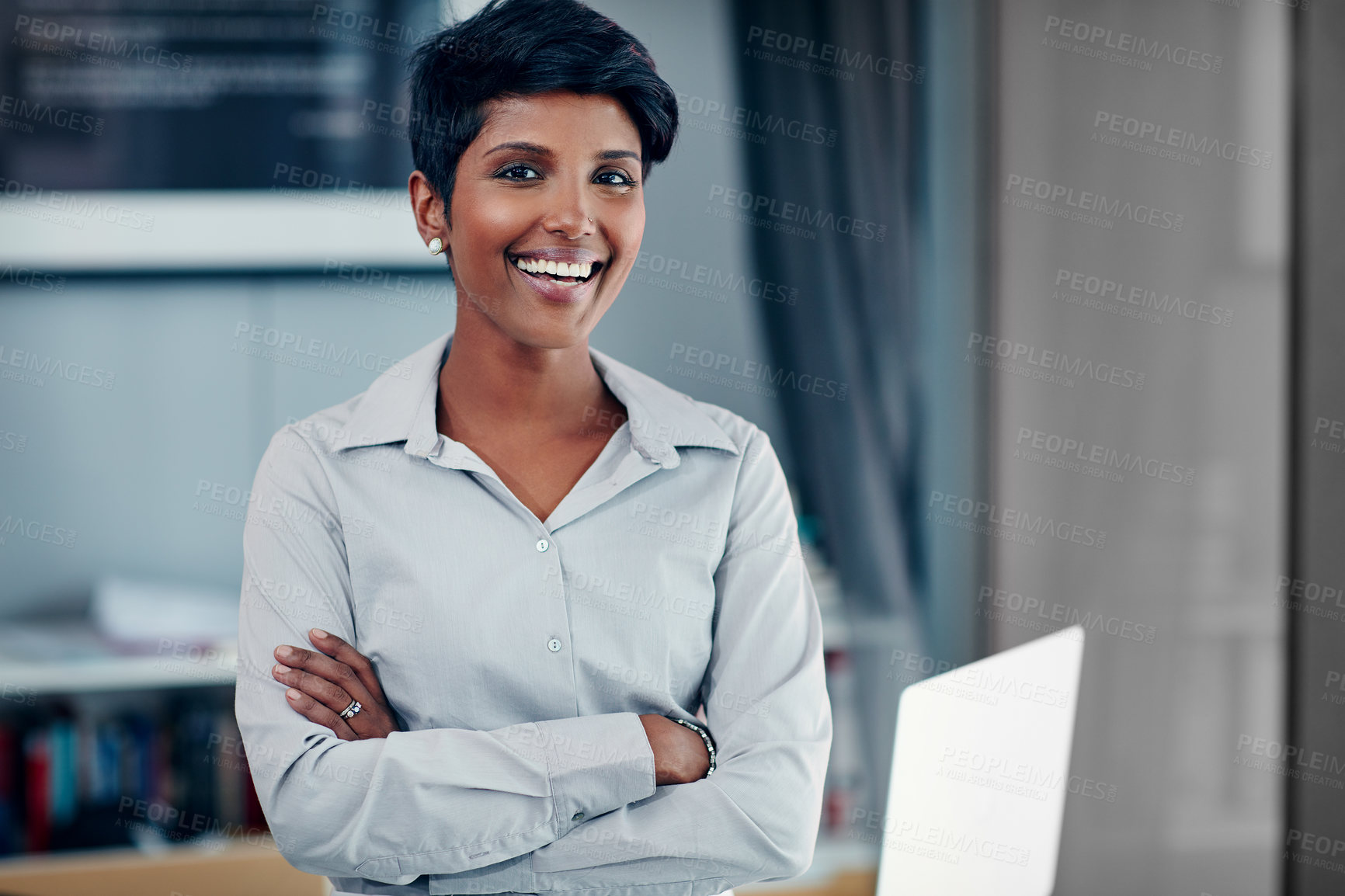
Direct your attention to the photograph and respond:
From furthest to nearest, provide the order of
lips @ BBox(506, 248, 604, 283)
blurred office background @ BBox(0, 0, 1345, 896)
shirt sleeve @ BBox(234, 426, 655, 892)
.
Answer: blurred office background @ BBox(0, 0, 1345, 896), lips @ BBox(506, 248, 604, 283), shirt sleeve @ BBox(234, 426, 655, 892)

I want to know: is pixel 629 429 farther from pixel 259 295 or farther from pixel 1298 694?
pixel 1298 694

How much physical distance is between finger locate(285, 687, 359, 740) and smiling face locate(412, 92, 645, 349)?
52 centimetres

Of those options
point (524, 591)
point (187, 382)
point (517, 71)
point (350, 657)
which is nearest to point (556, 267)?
point (517, 71)

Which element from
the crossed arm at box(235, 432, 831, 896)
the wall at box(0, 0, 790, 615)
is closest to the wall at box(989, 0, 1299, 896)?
the wall at box(0, 0, 790, 615)

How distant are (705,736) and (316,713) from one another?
490 millimetres

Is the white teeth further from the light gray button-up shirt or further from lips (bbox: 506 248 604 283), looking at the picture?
the light gray button-up shirt

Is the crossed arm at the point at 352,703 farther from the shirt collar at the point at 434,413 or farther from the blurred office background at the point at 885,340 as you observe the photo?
the blurred office background at the point at 885,340

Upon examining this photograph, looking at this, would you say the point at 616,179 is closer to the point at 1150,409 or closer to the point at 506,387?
the point at 506,387

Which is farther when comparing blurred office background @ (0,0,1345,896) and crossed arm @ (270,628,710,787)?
blurred office background @ (0,0,1345,896)

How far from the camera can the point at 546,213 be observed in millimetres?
1296

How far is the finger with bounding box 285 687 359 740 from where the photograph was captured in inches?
48.5

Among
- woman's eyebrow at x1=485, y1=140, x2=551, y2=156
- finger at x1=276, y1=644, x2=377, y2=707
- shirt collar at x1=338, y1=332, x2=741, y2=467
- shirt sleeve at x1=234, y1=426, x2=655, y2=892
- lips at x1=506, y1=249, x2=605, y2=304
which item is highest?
woman's eyebrow at x1=485, y1=140, x2=551, y2=156

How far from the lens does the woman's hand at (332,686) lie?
4.07 feet

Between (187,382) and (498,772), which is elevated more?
(187,382)
